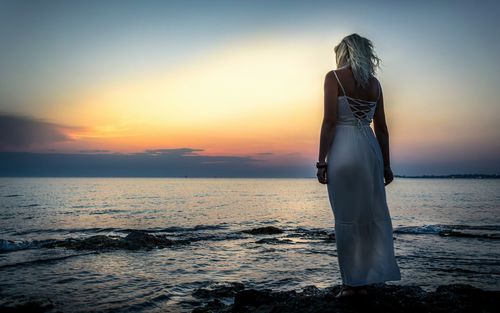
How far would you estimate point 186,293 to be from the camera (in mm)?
7316

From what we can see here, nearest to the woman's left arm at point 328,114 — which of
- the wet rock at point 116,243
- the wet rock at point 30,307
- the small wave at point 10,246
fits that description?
the wet rock at point 30,307

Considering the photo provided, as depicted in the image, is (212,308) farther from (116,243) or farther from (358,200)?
(116,243)

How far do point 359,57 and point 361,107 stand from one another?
23.4 inches

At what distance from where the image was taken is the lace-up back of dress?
4141 millimetres

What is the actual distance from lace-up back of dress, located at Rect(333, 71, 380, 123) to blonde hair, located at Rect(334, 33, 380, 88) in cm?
20

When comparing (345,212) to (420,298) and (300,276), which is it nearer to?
(420,298)

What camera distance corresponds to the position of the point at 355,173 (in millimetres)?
4027

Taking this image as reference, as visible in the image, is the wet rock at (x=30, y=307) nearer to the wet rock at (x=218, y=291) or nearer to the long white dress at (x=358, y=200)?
the wet rock at (x=218, y=291)

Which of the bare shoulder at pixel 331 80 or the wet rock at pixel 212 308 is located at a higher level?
the bare shoulder at pixel 331 80

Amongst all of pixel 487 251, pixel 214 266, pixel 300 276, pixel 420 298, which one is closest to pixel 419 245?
pixel 487 251

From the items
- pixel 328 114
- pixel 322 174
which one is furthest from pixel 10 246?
pixel 328 114

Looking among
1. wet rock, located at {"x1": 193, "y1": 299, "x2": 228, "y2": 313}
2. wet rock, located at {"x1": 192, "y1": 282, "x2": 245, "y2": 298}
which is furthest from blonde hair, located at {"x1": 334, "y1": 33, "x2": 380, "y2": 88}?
wet rock, located at {"x1": 192, "y1": 282, "x2": 245, "y2": 298}

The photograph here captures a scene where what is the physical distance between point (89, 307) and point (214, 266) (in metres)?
4.23

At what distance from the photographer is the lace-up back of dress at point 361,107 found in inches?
163
